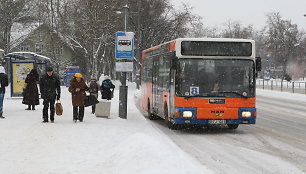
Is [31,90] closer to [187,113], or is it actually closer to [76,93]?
[76,93]

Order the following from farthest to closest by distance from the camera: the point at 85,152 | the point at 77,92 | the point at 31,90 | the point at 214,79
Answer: the point at 31,90 → the point at 77,92 → the point at 214,79 → the point at 85,152

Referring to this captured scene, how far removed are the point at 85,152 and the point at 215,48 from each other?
236 inches

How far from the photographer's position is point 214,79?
14.2m

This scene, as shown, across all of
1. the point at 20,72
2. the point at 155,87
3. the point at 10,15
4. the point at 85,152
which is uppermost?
the point at 10,15

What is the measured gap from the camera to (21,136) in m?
→ 11.6

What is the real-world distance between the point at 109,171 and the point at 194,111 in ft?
21.6

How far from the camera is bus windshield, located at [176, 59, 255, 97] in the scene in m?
14.2

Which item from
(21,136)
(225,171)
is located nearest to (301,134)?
(225,171)

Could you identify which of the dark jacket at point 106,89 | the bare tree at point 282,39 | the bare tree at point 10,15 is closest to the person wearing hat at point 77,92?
the dark jacket at point 106,89

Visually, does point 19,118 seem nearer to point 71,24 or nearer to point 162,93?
point 162,93

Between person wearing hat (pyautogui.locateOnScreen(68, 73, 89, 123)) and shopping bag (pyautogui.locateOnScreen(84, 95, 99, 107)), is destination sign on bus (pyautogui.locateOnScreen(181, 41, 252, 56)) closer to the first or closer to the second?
person wearing hat (pyautogui.locateOnScreen(68, 73, 89, 123))

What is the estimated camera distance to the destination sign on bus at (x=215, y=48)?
14.4 m

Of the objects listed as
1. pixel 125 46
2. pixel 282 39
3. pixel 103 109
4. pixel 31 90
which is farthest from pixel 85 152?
pixel 282 39

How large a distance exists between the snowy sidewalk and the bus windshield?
1938 millimetres
